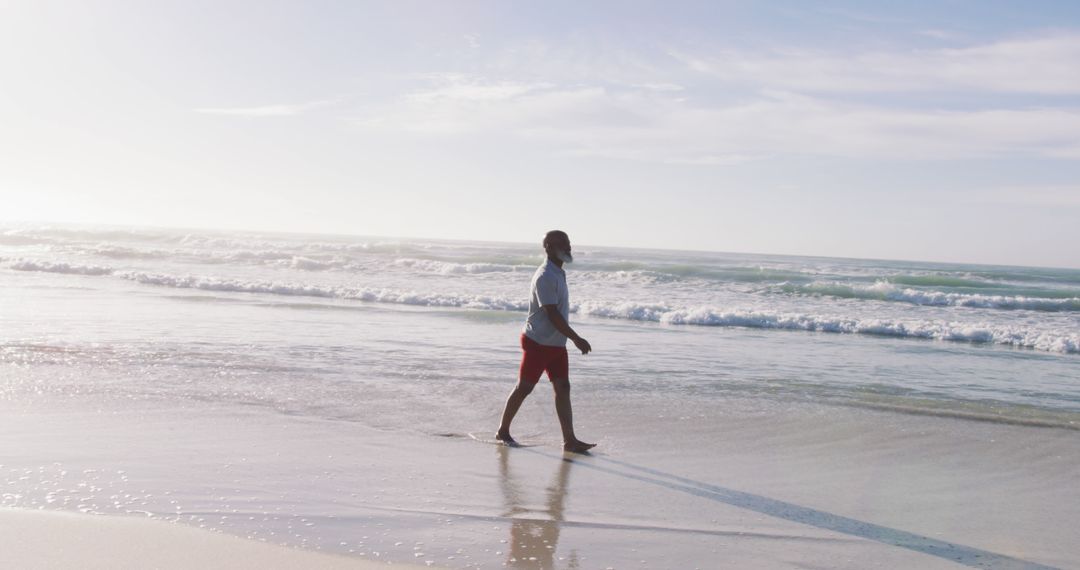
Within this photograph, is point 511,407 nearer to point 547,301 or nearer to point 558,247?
point 547,301

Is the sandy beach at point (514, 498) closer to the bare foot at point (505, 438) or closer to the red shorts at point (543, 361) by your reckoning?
the bare foot at point (505, 438)

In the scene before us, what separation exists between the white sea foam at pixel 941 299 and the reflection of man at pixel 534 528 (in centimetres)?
2180

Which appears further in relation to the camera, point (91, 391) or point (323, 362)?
point (323, 362)

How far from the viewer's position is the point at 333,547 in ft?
13.1

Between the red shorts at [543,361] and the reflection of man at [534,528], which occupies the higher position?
the red shorts at [543,361]

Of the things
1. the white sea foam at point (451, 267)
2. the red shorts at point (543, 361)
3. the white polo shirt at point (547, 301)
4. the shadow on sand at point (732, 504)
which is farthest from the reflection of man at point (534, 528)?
the white sea foam at point (451, 267)

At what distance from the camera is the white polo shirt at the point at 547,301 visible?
243 inches

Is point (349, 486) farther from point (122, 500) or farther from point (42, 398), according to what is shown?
point (42, 398)

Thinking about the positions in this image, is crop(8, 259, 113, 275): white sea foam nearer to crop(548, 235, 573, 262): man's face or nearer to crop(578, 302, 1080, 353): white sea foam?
crop(578, 302, 1080, 353): white sea foam

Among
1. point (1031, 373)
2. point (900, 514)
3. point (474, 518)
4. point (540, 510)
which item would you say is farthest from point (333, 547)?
point (1031, 373)

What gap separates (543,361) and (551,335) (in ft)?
0.67

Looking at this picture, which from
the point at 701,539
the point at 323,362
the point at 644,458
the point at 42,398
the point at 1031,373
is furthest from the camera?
the point at 1031,373

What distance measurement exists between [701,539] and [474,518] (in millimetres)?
1159

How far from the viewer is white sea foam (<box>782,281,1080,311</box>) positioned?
25344 mm
